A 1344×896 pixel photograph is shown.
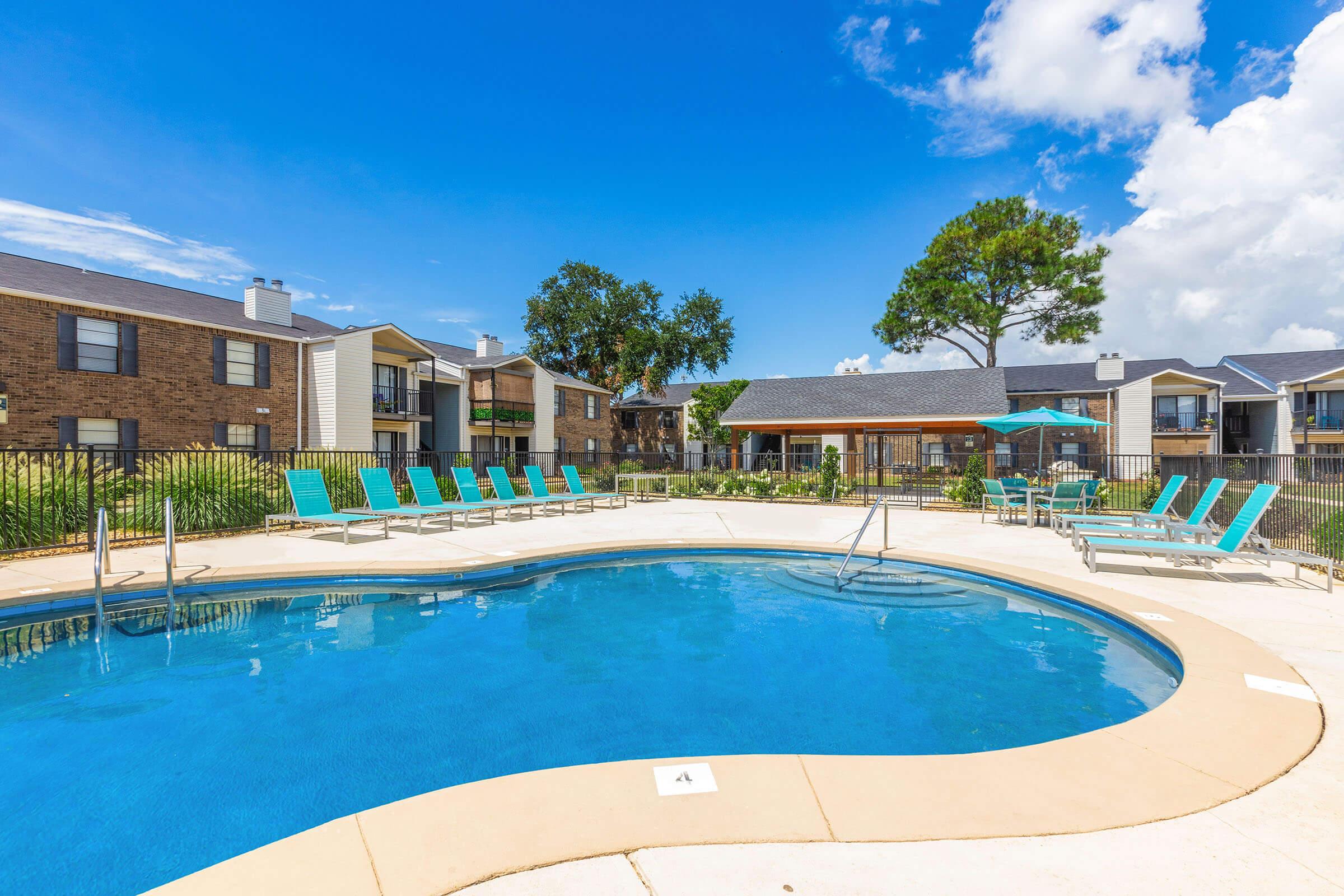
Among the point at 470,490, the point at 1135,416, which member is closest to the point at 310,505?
the point at 470,490

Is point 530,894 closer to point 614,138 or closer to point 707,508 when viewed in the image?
point 707,508

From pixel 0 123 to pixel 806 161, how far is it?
71.1 ft

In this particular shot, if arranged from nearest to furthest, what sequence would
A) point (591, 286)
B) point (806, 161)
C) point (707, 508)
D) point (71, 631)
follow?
point (71, 631), point (707, 508), point (806, 161), point (591, 286)

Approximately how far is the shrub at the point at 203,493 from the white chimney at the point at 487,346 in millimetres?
23080

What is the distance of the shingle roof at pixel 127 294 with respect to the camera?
1641 cm

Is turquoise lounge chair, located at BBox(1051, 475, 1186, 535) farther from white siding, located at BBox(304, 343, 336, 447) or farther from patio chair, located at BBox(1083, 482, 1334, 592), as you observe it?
white siding, located at BBox(304, 343, 336, 447)

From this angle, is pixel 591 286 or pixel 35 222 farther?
pixel 591 286

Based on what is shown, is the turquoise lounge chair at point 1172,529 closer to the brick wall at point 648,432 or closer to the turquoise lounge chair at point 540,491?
the turquoise lounge chair at point 540,491

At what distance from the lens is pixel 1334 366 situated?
33156mm

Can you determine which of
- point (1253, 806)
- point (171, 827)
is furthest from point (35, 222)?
point (1253, 806)

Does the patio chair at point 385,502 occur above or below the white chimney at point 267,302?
below

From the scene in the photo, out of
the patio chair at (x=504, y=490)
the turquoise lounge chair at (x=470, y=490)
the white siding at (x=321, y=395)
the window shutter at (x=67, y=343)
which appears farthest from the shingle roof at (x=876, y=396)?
the window shutter at (x=67, y=343)

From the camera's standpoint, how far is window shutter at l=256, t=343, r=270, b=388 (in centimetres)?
2083

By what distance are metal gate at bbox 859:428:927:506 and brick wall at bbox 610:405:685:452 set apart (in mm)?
13672
